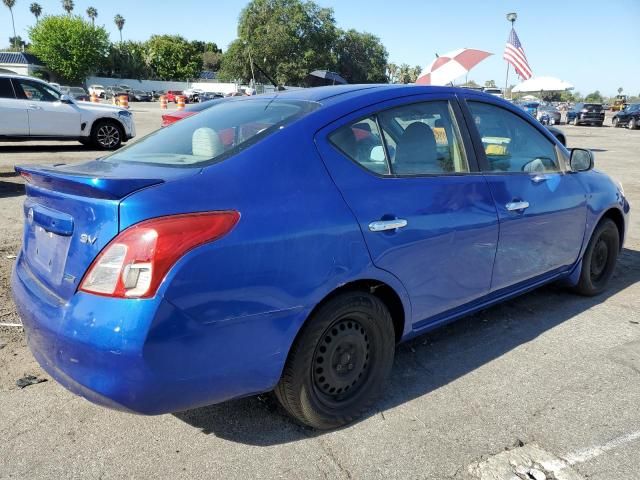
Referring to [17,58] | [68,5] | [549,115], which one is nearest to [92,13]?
[68,5]

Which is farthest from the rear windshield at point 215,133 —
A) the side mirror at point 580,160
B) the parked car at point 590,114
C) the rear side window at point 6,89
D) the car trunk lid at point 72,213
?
the parked car at point 590,114

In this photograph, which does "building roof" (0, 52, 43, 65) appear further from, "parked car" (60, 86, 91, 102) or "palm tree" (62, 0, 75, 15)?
"palm tree" (62, 0, 75, 15)

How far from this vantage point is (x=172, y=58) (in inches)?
3536

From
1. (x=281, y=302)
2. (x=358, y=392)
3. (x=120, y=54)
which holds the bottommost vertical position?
(x=358, y=392)

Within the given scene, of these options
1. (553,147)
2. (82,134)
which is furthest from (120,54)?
A: (553,147)

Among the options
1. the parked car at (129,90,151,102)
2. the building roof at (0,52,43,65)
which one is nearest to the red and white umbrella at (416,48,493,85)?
the parked car at (129,90,151,102)

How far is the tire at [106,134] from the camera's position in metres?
13.4

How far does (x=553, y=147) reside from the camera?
410cm

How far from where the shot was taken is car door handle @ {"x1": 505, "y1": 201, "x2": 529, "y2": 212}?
3.44 m

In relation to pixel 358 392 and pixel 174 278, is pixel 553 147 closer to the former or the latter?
pixel 358 392

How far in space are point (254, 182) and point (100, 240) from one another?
2.14 feet

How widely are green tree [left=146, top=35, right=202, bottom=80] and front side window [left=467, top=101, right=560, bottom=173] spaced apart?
93.7 metres

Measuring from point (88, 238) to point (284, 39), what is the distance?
7253 cm

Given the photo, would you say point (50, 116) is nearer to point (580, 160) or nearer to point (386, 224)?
point (580, 160)
